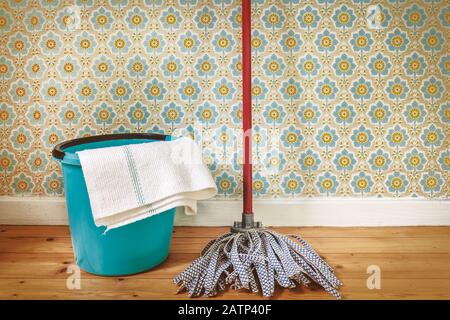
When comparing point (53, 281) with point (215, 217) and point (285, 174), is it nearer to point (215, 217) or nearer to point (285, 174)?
point (215, 217)

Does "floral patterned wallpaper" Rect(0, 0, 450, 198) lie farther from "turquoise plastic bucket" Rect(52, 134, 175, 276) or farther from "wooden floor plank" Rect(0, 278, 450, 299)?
"wooden floor plank" Rect(0, 278, 450, 299)

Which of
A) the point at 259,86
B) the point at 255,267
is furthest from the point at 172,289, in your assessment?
the point at 259,86

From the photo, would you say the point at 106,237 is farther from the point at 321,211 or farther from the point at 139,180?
the point at 321,211

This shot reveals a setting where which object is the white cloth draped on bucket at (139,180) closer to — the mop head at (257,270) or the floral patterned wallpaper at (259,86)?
the mop head at (257,270)

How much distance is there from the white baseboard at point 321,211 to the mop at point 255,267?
11.7 inches

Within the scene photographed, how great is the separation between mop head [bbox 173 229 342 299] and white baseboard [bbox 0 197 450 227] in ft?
1.14

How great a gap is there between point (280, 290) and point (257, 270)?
0.07m

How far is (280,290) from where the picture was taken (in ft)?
3.74

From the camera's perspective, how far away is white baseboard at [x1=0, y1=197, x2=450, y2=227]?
1582mm

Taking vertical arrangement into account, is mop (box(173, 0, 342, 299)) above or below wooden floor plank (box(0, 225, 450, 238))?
above

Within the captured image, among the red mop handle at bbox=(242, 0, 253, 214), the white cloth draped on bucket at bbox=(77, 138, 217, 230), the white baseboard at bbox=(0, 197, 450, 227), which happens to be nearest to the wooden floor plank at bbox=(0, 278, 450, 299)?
the white cloth draped on bucket at bbox=(77, 138, 217, 230)

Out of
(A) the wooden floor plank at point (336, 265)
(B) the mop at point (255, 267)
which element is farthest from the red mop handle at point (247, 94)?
(A) the wooden floor plank at point (336, 265)

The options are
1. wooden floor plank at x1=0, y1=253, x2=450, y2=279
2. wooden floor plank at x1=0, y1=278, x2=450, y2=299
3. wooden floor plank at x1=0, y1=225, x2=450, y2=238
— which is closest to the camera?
wooden floor plank at x1=0, y1=278, x2=450, y2=299
